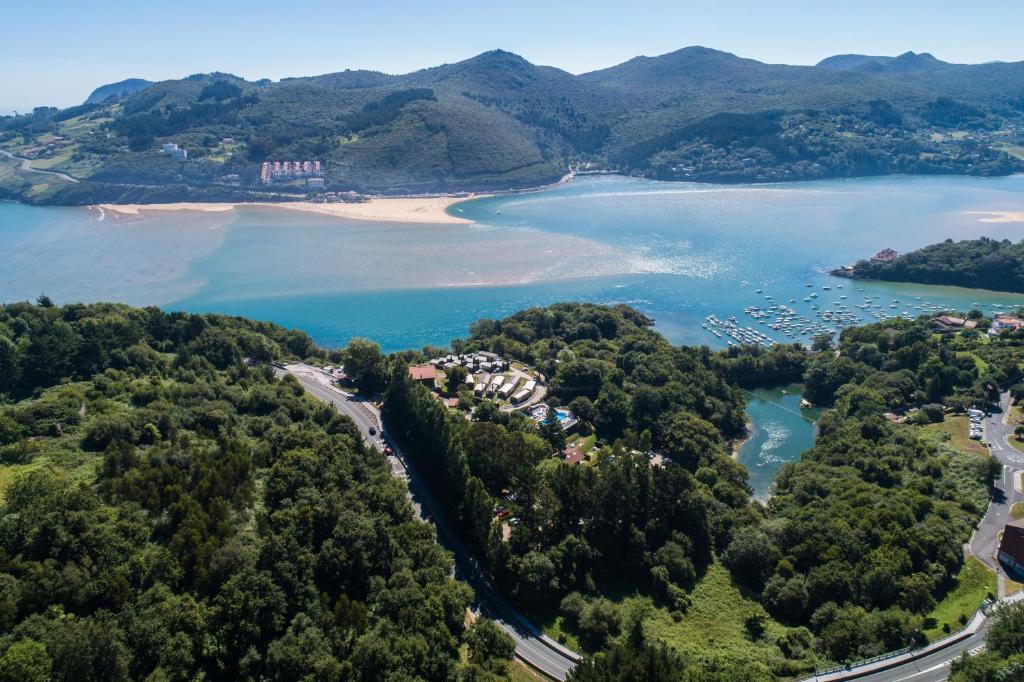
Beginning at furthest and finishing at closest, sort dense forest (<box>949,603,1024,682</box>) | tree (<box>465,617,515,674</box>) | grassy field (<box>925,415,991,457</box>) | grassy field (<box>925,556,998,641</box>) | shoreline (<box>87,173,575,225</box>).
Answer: shoreline (<box>87,173,575,225</box>), grassy field (<box>925,415,991,457</box>), grassy field (<box>925,556,998,641</box>), tree (<box>465,617,515,674</box>), dense forest (<box>949,603,1024,682</box>)

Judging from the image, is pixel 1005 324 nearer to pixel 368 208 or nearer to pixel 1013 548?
pixel 1013 548

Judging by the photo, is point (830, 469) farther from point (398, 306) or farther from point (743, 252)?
point (743, 252)

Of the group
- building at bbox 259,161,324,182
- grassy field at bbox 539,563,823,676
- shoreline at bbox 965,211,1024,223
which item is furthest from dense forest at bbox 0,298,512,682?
shoreline at bbox 965,211,1024,223

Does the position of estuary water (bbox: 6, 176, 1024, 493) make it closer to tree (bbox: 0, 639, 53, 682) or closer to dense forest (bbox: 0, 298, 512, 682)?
dense forest (bbox: 0, 298, 512, 682)

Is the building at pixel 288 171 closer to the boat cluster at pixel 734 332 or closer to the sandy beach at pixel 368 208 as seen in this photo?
the sandy beach at pixel 368 208

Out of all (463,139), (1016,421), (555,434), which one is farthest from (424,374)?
(463,139)

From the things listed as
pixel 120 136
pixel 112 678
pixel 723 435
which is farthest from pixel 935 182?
pixel 120 136
